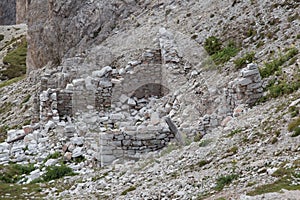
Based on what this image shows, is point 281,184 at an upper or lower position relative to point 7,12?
lower

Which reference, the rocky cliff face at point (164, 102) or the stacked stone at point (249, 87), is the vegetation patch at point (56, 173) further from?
the stacked stone at point (249, 87)

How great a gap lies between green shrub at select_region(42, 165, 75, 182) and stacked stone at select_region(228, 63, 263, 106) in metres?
5.23

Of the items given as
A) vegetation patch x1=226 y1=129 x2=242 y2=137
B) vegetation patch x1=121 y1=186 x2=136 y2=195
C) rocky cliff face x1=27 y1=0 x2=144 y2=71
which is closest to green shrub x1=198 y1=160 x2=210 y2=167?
vegetation patch x1=226 y1=129 x2=242 y2=137

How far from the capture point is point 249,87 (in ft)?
46.3

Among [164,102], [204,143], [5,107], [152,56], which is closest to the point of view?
[204,143]

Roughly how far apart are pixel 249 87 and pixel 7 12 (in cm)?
8515

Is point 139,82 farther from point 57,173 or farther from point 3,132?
point 3,132

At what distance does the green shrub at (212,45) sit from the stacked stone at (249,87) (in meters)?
5.75

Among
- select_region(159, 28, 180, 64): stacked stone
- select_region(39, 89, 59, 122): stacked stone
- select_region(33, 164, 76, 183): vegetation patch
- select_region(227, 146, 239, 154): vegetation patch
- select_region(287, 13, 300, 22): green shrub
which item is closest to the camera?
select_region(227, 146, 239, 154): vegetation patch

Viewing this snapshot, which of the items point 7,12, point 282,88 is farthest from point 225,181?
point 7,12

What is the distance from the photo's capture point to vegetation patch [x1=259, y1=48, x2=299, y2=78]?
49.2 feet

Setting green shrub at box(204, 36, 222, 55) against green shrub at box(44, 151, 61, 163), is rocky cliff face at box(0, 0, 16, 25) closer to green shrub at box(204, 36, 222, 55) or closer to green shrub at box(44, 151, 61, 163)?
green shrub at box(204, 36, 222, 55)

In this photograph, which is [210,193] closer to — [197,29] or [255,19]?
[255,19]

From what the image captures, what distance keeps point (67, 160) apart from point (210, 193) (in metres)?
7.24
